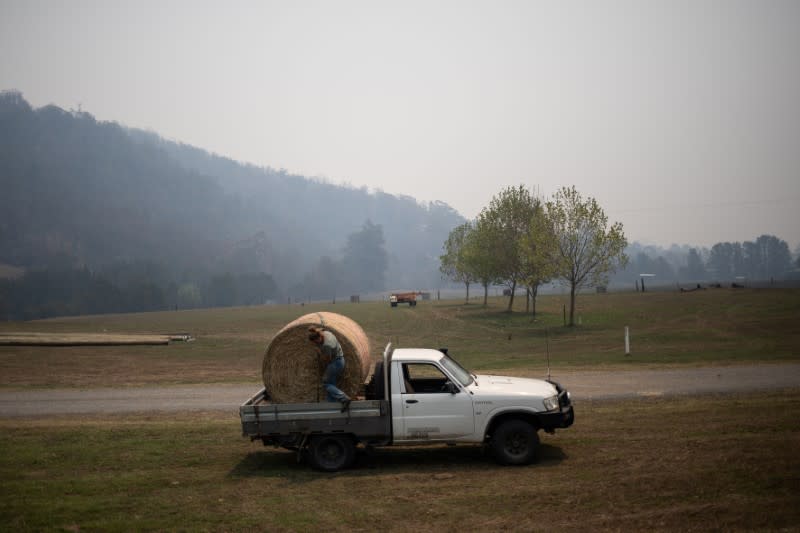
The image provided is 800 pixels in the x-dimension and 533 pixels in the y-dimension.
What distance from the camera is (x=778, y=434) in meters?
12.3

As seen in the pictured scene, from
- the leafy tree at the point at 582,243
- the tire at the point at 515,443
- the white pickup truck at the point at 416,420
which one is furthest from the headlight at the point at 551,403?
the leafy tree at the point at 582,243

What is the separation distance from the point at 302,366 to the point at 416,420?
2285mm

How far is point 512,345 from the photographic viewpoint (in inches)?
1499

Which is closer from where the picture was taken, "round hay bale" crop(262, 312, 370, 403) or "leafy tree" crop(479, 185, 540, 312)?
"round hay bale" crop(262, 312, 370, 403)

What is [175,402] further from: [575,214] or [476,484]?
[575,214]

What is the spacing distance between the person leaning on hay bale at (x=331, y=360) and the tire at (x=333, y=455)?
667 millimetres

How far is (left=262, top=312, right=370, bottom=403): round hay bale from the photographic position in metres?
12.0

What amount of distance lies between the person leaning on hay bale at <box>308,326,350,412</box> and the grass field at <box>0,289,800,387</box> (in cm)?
1516

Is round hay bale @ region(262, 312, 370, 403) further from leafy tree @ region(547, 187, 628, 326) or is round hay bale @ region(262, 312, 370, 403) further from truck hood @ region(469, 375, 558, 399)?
leafy tree @ region(547, 187, 628, 326)

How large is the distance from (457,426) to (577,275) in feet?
131

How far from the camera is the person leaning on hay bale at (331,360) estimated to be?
11.5 meters

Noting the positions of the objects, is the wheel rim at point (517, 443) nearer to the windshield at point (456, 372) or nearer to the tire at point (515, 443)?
the tire at point (515, 443)

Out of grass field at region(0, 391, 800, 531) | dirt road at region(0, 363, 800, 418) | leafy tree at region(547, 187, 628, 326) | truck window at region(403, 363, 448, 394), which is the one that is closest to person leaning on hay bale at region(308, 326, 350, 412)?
truck window at region(403, 363, 448, 394)

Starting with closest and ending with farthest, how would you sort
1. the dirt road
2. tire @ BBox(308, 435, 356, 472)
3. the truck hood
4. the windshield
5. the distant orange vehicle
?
1. the truck hood
2. tire @ BBox(308, 435, 356, 472)
3. the windshield
4. the dirt road
5. the distant orange vehicle
